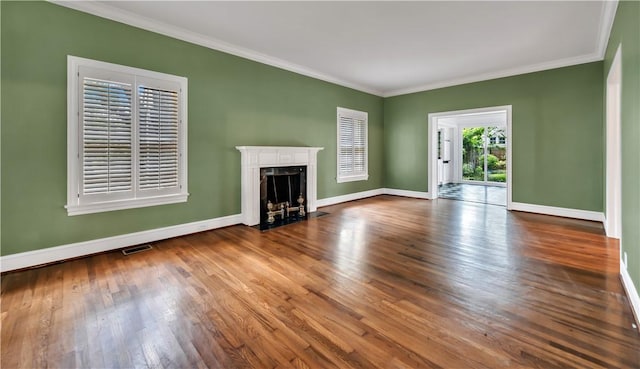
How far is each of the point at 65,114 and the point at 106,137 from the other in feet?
1.36

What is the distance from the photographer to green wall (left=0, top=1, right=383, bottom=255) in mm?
2908

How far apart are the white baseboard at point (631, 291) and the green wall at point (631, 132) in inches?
2.4

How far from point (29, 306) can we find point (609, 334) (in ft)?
13.4

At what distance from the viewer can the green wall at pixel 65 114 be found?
2908 millimetres

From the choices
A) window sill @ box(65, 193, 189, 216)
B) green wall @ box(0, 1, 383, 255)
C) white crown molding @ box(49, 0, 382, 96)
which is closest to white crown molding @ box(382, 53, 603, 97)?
white crown molding @ box(49, 0, 382, 96)

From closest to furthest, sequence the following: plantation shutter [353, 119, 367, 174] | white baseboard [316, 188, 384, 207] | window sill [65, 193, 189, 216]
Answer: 1. window sill [65, 193, 189, 216]
2. white baseboard [316, 188, 384, 207]
3. plantation shutter [353, 119, 367, 174]

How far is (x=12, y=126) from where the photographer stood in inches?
113

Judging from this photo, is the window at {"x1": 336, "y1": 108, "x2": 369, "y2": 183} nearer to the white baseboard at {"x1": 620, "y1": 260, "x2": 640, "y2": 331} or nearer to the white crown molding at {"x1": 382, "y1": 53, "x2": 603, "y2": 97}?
the white crown molding at {"x1": 382, "y1": 53, "x2": 603, "y2": 97}

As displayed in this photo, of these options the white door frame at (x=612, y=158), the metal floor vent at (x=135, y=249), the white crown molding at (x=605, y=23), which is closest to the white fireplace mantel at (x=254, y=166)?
the metal floor vent at (x=135, y=249)

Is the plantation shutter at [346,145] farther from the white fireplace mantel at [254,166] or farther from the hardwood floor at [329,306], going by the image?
the hardwood floor at [329,306]

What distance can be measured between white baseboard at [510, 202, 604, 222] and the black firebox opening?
4.28 meters

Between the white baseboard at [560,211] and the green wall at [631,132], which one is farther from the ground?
the green wall at [631,132]

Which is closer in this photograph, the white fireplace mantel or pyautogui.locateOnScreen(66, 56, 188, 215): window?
pyautogui.locateOnScreen(66, 56, 188, 215): window

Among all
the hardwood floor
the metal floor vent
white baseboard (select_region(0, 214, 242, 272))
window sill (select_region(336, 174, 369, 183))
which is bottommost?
the hardwood floor
